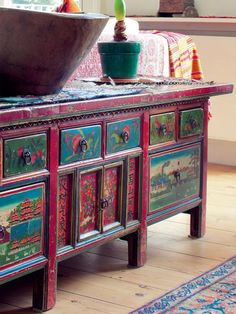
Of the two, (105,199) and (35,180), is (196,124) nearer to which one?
(105,199)

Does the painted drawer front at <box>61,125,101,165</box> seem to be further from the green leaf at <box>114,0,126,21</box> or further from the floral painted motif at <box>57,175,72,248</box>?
the green leaf at <box>114,0,126,21</box>

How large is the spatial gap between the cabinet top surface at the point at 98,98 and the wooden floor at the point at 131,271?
56 cm

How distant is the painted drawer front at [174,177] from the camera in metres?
2.59

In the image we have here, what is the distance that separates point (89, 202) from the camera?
2271mm

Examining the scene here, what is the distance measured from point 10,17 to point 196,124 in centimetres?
102

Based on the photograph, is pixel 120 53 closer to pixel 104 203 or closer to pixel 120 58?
pixel 120 58

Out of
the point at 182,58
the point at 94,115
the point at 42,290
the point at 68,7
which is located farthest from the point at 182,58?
the point at 42,290

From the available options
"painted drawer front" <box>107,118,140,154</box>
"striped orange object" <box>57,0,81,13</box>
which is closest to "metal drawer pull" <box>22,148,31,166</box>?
"painted drawer front" <box>107,118,140,154</box>

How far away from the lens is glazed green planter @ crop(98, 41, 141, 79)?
105 inches

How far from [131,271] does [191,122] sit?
607 millimetres

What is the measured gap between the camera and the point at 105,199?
2.34 m

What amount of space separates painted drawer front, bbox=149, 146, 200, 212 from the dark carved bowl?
530mm

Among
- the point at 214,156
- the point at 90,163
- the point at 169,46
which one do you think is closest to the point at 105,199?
the point at 90,163

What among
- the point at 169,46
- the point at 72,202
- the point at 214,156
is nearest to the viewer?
the point at 72,202
